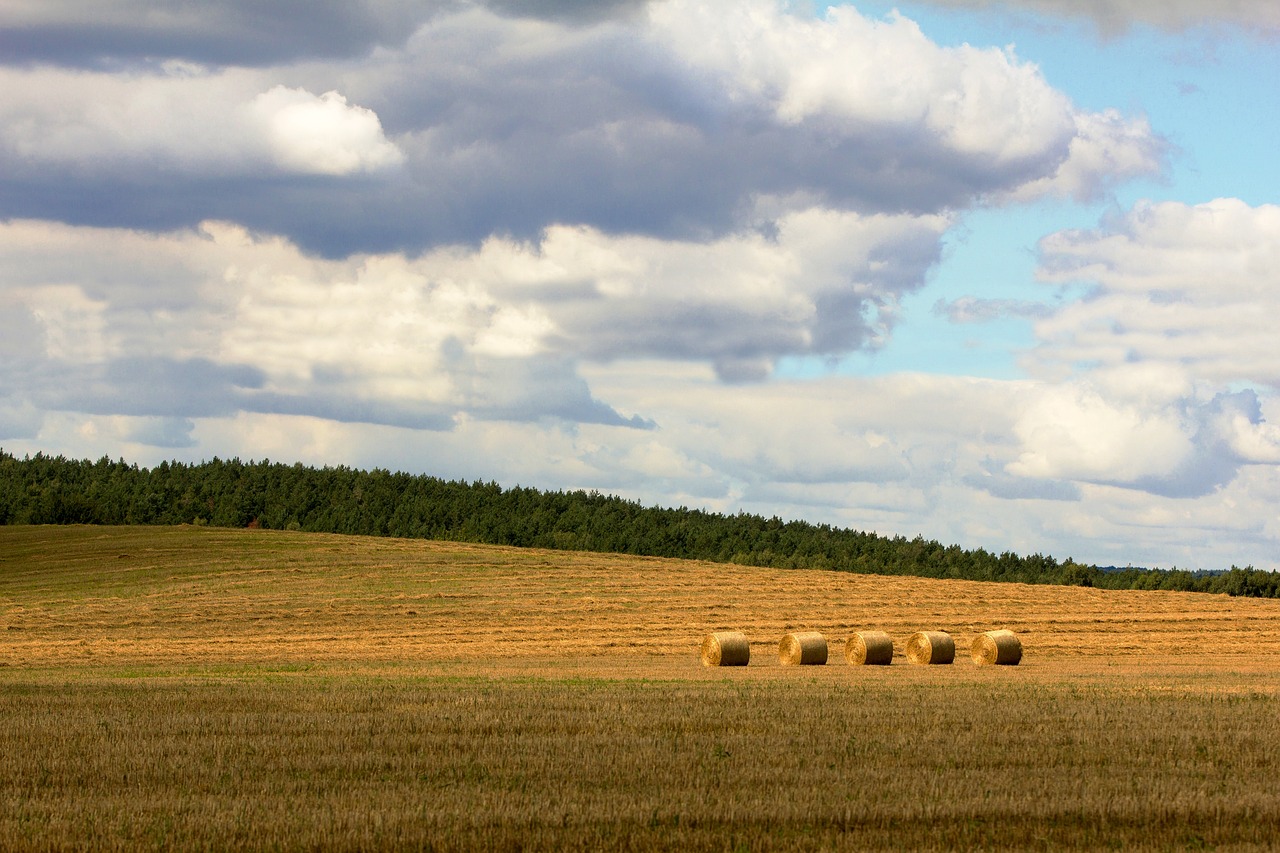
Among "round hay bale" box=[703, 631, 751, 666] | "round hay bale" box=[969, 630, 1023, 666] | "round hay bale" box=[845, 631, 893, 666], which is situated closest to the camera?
"round hay bale" box=[703, 631, 751, 666]

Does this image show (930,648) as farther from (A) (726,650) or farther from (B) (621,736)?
(B) (621,736)

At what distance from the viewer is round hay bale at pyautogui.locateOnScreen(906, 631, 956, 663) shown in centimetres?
3722

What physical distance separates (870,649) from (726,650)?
406cm

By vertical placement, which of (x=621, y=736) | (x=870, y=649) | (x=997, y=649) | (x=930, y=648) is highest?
(x=997, y=649)

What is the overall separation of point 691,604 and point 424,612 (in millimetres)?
10668

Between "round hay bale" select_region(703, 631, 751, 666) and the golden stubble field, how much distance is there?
646 mm

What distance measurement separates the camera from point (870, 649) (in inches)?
1451

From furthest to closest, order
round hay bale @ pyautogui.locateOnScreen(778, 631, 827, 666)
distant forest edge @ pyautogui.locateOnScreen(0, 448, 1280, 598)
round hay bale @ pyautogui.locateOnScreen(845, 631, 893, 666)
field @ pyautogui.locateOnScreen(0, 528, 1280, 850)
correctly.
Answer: distant forest edge @ pyautogui.locateOnScreen(0, 448, 1280, 598) < round hay bale @ pyautogui.locateOnScreen(845, 631, 893, 666) < round hay bale @ pyautogui.locateOnScreen(778, 631, 827, 666) < field @ pyautogui.locateOnScreen(0, 528, 1280, 850)

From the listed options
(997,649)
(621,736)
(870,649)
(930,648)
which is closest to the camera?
(621,736)

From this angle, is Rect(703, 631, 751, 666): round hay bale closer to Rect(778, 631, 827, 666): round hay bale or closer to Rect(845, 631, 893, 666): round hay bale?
Rect(778, 631, 827, 666): round hay bale

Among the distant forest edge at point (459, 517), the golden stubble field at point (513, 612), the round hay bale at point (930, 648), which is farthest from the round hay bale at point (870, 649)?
the distant forest edge at point (459, 517)

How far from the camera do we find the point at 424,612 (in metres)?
52.8

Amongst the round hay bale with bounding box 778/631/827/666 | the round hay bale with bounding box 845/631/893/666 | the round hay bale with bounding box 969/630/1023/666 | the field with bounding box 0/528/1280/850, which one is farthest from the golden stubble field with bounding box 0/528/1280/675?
the round hay bale with bounding box 845/631/893/666

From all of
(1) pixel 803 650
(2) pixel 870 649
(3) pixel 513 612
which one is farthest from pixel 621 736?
(3) pixel 513 612
